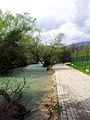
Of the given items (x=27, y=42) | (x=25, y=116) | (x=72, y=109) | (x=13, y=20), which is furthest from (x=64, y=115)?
(x=27, y=42)

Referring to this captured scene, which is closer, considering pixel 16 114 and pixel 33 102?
pixel 16 114

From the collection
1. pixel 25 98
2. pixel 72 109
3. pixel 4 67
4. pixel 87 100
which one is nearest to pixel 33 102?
pixel 25 98

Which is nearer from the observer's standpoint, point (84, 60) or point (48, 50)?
point (84, 60)

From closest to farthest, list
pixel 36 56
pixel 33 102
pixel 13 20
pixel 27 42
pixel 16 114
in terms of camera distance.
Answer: pixel 16 114 < pixel 33 102 < pixel 13 20 < pixel 27 42 < pixel 36 56

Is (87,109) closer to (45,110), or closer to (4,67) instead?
(45,110)

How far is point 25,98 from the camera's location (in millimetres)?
14695

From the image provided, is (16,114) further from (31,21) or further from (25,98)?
(31,21)

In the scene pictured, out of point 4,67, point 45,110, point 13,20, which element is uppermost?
point 13,20

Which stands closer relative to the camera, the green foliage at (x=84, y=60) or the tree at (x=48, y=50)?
the green foliage at (x=84, y=60)

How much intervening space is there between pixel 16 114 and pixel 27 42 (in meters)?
49.0

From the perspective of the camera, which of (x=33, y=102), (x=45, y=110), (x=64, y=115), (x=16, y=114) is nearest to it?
(x=64, y=115)

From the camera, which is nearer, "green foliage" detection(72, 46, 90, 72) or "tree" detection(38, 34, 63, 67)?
"green foliage" detection(72, 46, 90, 72)

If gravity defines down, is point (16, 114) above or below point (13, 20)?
below

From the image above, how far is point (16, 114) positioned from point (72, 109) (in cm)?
199
